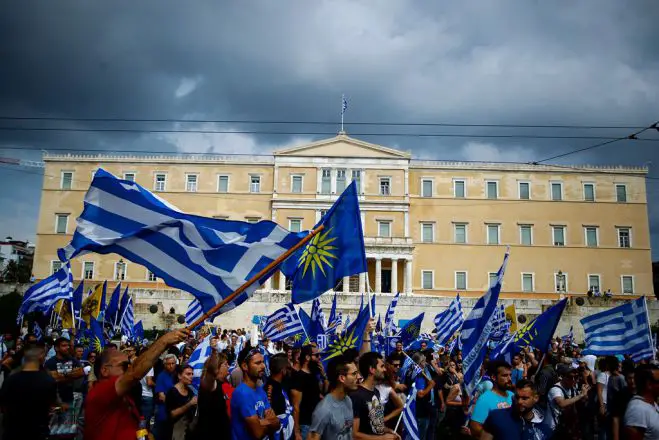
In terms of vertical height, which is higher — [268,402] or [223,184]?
[223,184]

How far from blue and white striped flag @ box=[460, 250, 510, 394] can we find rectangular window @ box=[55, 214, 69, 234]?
154 feet

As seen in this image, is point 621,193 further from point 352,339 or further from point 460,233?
point 352,339

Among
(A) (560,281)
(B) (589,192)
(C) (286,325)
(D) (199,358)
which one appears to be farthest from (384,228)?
(D) (199,358)

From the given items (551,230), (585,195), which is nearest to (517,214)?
(551,230)

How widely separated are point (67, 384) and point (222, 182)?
40.9 m

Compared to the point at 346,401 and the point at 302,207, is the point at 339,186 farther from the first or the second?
the point at 346,401

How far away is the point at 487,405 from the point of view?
4.89 metres

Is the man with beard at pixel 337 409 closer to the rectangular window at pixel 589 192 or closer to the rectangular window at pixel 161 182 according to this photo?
the rectangular window at pixel 161 182

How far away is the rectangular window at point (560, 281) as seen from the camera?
147ft

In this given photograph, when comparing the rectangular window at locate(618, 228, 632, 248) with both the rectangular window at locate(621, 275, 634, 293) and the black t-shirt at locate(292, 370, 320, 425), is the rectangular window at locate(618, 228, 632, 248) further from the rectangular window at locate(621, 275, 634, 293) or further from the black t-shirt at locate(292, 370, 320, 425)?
the black t-shirt at locate(292, 370, 320, 425)

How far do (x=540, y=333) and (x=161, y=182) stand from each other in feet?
143

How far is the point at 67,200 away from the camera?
4781 centimetres

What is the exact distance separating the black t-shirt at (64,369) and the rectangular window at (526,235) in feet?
141

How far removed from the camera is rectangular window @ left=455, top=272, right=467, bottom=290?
4534 cm
